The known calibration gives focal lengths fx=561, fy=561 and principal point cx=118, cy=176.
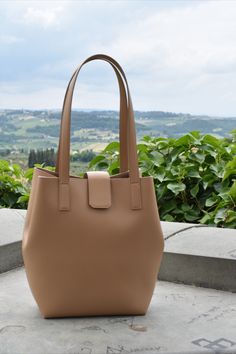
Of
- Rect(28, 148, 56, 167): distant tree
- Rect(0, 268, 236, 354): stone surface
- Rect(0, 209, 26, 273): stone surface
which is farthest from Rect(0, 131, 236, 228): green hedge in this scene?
Rect(0, 268, 236, 354): stone surface

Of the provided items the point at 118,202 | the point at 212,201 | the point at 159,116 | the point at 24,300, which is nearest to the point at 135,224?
the point at 118,202

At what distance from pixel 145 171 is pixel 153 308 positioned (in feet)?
4.30

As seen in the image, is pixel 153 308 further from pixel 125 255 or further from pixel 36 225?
pixel 36 225

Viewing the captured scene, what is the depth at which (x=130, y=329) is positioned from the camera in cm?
190

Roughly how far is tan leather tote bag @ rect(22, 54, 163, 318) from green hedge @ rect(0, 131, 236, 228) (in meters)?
1.21

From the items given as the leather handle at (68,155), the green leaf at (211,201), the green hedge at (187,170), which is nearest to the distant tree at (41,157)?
the green hedge at (187,170)

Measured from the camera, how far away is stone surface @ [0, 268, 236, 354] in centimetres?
176

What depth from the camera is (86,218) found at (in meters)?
1.86

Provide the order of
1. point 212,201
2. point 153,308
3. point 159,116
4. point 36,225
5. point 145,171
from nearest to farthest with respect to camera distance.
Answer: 1. point 36,225
2. point 153,308
3. point 212,201
4. point 145,171
5. point 159,116

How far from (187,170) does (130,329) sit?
5.05 feet

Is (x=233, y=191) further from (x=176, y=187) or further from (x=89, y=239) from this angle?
(x=89, y=239)

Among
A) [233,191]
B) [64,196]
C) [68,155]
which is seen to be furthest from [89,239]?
[233,191]

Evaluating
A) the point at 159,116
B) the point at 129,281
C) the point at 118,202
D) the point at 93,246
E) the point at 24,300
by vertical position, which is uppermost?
the point at 159,116

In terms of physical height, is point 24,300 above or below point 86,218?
below
